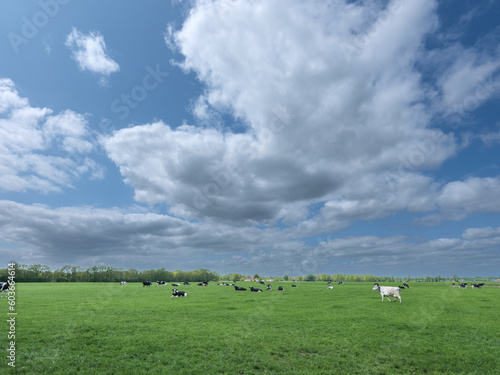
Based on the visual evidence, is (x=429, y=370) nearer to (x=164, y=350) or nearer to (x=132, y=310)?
(x=164, y=350)

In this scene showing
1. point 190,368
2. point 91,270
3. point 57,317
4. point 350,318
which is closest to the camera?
point 190,368

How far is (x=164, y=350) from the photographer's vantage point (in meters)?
Answer: 13.1

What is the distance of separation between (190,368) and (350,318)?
49.1 feet

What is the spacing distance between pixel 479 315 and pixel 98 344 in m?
30.9

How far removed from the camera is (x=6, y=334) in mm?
14500

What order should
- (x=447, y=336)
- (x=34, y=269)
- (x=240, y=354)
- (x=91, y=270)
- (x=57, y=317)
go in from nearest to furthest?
(x=240, y=354) < (x=447, y=336) < (x=57, y=317) < (x=34, y=269) < (x=91, y=270)

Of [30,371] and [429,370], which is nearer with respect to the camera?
[30,371]

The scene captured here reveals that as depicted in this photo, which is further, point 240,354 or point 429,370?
point 240,354

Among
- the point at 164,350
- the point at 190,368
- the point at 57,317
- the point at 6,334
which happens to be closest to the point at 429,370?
the point at 190,368

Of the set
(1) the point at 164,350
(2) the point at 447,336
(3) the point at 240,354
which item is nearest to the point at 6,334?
(1) the point at 164,350

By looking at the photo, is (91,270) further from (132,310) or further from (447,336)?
(447,336)

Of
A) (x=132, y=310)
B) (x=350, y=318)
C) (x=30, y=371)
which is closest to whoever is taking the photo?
(x=30, y=371)

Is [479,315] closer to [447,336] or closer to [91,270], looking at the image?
[447,336]

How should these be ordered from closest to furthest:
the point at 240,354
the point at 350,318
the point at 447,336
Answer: the point at 240,354, the point at 447,336, the point at 350,318
